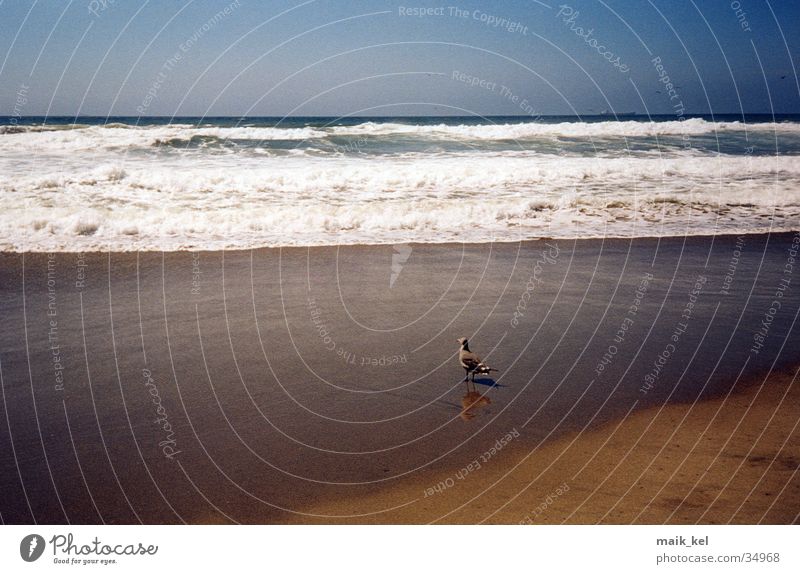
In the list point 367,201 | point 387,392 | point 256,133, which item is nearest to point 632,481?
point 387,392

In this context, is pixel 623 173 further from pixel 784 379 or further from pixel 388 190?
pixel 784 379

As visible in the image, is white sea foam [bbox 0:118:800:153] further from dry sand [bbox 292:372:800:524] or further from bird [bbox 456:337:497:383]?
dry sand [bbox 292:372:800:524]

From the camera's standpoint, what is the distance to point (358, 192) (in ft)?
57.0

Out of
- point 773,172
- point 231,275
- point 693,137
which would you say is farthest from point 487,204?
point 693,137

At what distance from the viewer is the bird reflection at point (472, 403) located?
548cm

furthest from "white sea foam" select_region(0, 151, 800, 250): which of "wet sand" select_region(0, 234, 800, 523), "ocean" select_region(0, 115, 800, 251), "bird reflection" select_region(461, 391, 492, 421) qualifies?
"bird reflection" select_region(461, 391, 492, 421)

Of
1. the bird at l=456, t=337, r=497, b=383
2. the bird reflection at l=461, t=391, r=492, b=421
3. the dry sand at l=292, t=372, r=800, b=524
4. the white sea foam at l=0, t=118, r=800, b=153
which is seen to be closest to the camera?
the dry sand at l=292, t=372, r=800, b=524

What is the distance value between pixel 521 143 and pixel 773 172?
11.8 metres

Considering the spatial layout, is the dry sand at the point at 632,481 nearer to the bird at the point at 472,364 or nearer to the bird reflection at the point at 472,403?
the bird reflection at the point at 472,403

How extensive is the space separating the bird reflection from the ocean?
22.4 ft

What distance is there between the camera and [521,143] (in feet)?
102

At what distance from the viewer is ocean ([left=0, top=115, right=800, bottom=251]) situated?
12.9 metres

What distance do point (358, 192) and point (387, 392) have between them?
477 inches

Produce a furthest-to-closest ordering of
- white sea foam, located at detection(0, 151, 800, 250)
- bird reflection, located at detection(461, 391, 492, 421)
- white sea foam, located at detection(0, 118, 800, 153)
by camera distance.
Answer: white sea foam, located at detection(0, 118, 800, 153) → white sea foam, located at detection(0, 151, 800, 250) → bird reflection, located at detection(461, 391, 492, 421)
